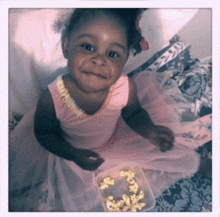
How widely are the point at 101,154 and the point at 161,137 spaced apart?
40 centimetres

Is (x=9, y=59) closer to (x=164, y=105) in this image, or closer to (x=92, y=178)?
(x=92, y=178)

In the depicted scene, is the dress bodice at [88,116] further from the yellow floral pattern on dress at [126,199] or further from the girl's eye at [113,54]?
the yellow floral pattern on dress at [126,199]

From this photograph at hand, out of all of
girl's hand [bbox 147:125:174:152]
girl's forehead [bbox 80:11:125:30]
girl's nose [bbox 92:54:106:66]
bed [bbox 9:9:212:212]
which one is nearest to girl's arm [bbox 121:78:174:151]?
girl's hand [bbox 147:125:174:152]

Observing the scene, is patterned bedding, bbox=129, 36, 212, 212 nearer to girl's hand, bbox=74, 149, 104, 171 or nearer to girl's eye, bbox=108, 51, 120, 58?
girl's eye, bbox=108, 51, 120, 58

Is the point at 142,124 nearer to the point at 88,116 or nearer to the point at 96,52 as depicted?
the point at 88,116

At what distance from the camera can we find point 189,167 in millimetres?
1692

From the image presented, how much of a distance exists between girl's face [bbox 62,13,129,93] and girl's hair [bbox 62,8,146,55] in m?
0.03

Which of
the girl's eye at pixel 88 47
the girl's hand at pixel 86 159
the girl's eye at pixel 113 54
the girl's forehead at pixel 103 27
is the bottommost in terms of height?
the girl's hand at pixel 86 159

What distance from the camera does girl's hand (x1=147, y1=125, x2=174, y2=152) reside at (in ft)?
5.50

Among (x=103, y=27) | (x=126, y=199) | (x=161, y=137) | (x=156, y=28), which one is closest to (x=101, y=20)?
(x=103, y=27)

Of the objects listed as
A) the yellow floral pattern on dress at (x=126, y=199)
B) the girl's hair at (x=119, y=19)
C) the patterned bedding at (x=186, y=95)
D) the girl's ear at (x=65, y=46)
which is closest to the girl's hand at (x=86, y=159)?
the yellow floral pattern on dress at (x=126, y=199)

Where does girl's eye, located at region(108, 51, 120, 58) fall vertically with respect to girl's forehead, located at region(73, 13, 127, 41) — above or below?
below

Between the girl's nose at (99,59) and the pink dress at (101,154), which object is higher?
the girl's nose at (99,59)

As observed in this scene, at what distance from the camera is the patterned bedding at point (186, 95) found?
1664 millimetres
